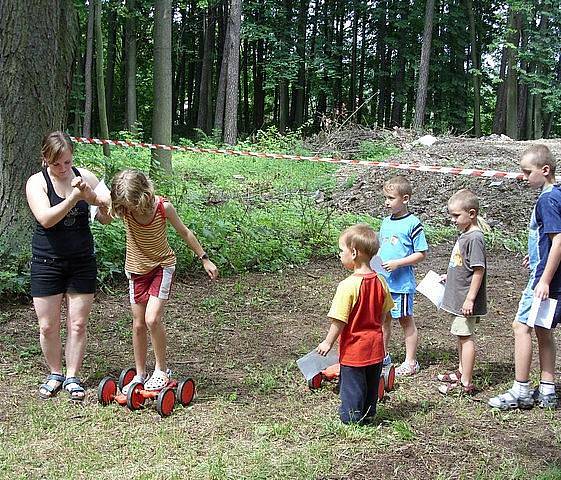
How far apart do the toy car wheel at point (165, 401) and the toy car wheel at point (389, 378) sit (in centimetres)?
165

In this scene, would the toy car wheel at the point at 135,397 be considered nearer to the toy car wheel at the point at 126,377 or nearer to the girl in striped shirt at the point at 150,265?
the girl in striped shirt at the point at 150,265

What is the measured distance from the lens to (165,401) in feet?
14.7

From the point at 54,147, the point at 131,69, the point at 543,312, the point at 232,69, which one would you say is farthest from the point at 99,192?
the point at 131,69

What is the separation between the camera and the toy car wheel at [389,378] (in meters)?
5.05

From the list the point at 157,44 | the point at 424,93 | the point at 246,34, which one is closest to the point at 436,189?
the point at 157,44

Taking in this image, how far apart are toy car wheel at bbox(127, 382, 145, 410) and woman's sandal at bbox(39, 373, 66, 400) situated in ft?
2.25

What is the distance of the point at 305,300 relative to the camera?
314 inches

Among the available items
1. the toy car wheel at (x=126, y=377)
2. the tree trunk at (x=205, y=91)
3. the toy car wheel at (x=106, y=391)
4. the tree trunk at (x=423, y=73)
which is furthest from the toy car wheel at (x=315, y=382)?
the tree trunk at (x=205, y=91)

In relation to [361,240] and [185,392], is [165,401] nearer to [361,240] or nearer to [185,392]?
[185,392]

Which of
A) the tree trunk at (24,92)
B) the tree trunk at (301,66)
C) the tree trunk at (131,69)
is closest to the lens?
the tree trunk at (24,92)

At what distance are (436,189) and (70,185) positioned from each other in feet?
33.5

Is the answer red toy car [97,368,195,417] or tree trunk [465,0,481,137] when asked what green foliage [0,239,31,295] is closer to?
red toy car [97,368,195,417]

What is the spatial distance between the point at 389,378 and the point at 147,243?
213cm

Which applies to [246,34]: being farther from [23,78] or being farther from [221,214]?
[23,78]
